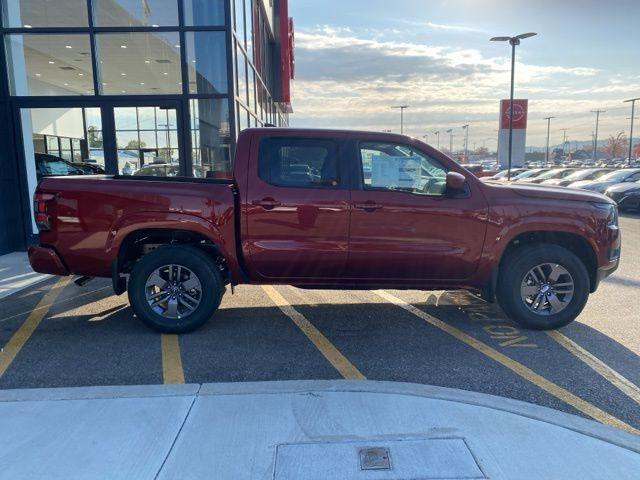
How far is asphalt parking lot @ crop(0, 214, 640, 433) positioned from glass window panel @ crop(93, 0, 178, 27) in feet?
17.8

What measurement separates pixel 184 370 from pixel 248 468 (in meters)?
1.54

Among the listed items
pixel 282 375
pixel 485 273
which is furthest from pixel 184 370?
pixel 485 273

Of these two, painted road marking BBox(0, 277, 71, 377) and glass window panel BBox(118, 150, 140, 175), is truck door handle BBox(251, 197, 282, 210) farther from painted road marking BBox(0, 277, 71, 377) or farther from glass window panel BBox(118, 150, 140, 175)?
glass window panel BBox(118, 150, 140, 175)

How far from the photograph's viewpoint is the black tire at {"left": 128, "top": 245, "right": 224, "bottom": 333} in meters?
4.90

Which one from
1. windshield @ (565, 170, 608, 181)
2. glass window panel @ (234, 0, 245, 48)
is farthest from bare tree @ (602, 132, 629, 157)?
glass window panel @ (234, 0, 245, 48)

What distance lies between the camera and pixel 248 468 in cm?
280

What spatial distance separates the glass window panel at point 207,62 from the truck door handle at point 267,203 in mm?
5361

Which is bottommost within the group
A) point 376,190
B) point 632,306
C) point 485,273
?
point 632,306

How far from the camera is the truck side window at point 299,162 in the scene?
4.90m

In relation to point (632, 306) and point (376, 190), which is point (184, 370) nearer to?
point (376, 190)

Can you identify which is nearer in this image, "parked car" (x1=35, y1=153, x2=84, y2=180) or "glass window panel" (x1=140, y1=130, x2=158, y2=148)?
"glass window panel" (x1=140, y1=130, x2=158, y2=148)

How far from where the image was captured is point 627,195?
17.0 metres

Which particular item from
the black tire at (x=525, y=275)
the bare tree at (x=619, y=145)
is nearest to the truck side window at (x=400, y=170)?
the black tire at (x=525, y=275)

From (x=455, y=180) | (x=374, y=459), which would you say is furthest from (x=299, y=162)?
(x=374, y=459)
